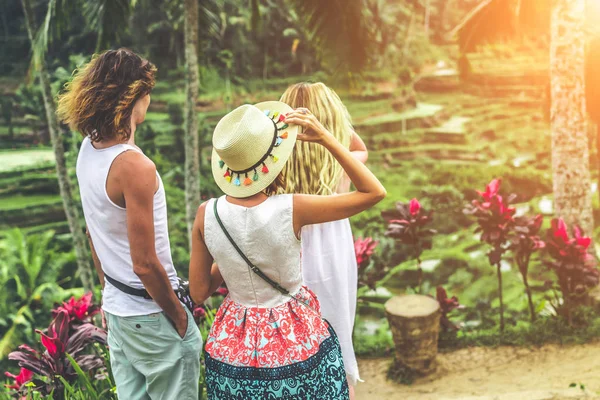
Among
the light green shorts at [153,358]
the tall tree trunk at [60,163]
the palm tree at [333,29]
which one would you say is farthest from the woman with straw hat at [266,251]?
the tall tree trunk at [60,163]

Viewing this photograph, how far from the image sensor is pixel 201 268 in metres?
1.96

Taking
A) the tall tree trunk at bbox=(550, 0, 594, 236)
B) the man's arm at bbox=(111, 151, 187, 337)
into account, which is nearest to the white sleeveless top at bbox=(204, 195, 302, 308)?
the man's arm at bbox=(111, 151, 187, 337)

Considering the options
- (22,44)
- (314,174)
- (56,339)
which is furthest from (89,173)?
(22,44)

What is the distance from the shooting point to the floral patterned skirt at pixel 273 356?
1.82 meters

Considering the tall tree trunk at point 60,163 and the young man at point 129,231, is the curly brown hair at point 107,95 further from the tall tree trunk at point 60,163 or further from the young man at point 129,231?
the tall tree trunk at point 60,163

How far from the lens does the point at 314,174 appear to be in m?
2.43

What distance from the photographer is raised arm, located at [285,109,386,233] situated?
181cm

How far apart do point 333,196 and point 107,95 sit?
0.80 m

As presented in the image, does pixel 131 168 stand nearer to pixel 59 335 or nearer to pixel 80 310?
pixel 59 335

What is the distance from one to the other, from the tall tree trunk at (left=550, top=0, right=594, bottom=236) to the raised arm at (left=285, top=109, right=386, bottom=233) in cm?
399

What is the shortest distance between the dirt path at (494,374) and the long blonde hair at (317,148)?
7.04 ft

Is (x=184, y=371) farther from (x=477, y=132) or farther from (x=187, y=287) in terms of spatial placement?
(x=477, y=132)

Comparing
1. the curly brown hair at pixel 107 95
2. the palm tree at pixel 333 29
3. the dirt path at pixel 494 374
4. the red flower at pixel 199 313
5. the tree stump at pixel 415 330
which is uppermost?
the palm tree at pixel 333 29

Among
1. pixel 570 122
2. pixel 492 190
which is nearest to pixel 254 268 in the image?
pixel 492 190
